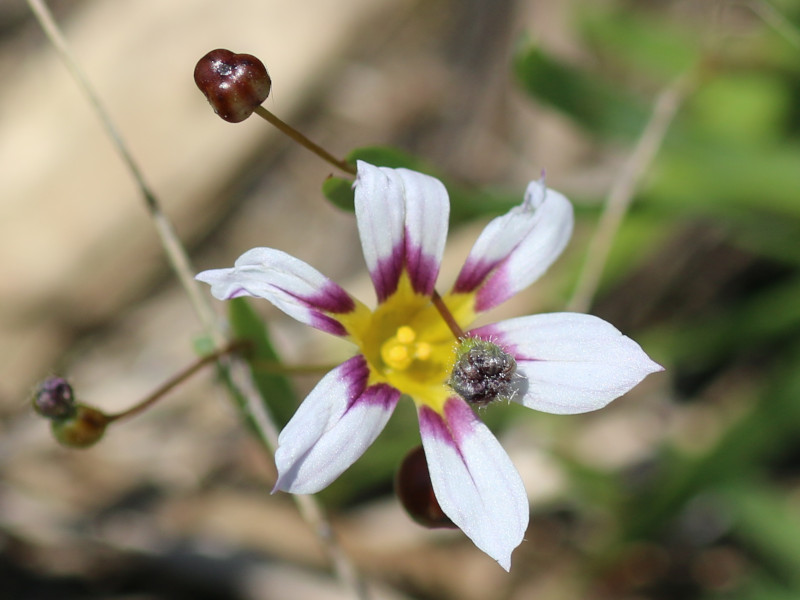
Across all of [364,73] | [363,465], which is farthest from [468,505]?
[364,73]

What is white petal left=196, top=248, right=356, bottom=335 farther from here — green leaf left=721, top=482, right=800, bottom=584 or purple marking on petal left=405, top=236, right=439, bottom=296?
green leaf left=721, top=482, right=800, bottom=584

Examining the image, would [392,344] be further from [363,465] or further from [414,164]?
[363,465]

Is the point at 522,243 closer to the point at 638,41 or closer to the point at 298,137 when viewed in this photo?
the point at 298,137

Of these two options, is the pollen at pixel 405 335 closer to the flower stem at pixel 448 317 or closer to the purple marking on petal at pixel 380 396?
the flower stem at pixel 448 317

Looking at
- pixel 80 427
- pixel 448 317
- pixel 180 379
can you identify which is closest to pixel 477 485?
pixel 448 317

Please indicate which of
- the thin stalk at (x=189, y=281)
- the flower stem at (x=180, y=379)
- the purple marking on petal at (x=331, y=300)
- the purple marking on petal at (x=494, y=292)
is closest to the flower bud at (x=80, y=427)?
the flower stem at (x=180, y=379)
